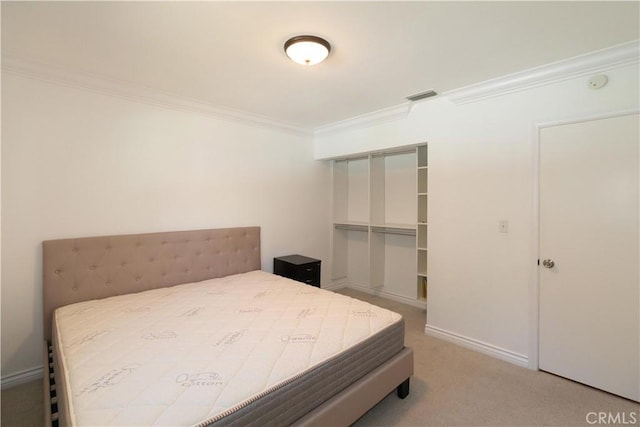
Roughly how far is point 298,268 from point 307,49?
2.43 m

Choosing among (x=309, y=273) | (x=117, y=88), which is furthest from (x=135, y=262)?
(x=309, y=273)

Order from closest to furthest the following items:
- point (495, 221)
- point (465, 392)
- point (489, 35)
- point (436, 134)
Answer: point (489, 35), point (465, 392), point (495, 221), point (436, 134)

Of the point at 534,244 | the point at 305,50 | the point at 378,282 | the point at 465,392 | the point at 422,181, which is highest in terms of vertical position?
the point at 305,50

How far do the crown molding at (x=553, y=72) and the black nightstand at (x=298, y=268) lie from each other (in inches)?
96.7

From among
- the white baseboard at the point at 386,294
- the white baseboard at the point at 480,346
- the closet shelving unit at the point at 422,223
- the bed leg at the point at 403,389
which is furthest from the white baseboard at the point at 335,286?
the bed leg at the point at 403,389

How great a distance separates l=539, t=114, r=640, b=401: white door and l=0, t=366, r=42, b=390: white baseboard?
163 inches

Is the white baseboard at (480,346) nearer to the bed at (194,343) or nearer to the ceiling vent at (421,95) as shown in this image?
the bed at (194,343)

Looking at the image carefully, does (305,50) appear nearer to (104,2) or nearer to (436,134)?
(104,2)

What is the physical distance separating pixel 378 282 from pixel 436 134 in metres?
2.25

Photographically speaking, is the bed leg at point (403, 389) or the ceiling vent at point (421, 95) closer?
the bed leg at point (403, 389)

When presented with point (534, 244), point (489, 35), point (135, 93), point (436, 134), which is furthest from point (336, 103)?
point (534, 244)

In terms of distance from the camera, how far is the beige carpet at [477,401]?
6.21 feet

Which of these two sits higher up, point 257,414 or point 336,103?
point 336,103

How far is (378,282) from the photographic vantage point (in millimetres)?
4281
